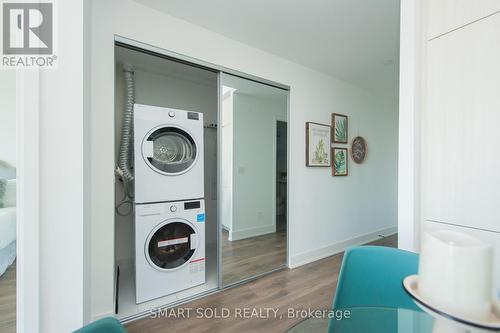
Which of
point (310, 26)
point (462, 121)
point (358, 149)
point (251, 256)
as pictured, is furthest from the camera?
point (358, 149)

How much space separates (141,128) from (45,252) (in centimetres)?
126

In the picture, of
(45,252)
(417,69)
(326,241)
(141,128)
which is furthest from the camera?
(326,241)

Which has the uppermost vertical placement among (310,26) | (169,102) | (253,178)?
(310,26)

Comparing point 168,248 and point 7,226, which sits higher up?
point 7,226

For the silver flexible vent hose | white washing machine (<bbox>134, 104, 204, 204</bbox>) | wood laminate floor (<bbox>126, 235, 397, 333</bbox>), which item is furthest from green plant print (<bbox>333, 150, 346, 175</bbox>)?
the silver flexible vent hose

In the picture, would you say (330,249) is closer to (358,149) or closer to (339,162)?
(339,162)

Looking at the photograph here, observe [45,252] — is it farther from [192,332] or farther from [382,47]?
[382,47]

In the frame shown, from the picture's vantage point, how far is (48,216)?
3.00 ft

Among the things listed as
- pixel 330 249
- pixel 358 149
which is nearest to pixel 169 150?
pixel 330 249

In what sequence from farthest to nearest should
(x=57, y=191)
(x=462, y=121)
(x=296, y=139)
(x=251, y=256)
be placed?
(x=251, y=256)
(x=296, y=139)
(x=462, y=121)
(x=57, y=191)

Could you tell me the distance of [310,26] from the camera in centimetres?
204

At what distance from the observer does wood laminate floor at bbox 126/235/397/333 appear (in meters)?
1.71

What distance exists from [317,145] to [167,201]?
6.92ft

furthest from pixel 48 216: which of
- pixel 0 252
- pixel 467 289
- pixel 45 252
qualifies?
pixel 467 289
